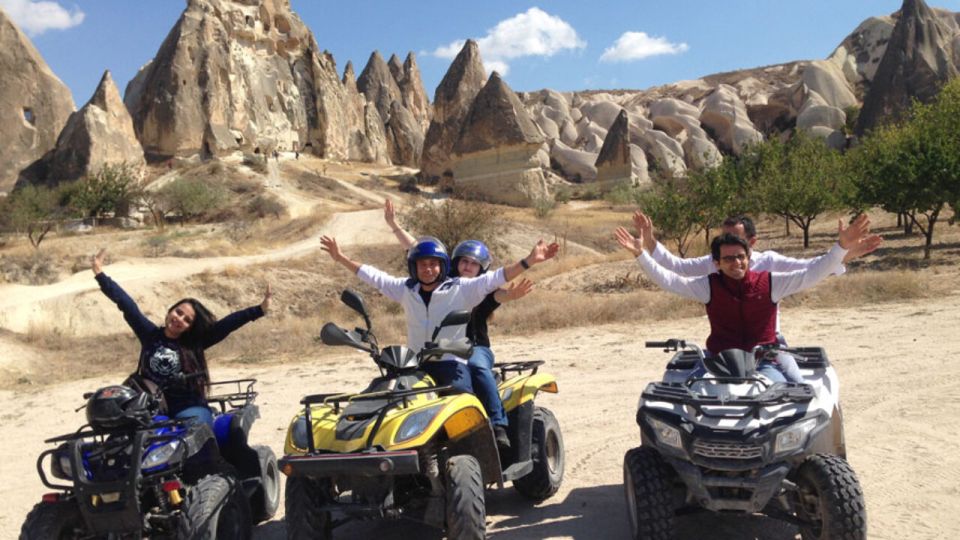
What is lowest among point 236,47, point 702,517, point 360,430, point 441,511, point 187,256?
point 702,517

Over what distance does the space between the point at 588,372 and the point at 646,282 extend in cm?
1092

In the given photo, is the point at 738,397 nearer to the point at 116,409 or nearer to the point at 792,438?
the point at 792,438

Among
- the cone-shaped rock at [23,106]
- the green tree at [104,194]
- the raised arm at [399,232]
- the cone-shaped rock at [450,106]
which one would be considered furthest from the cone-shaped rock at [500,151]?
the raised arm at [399,232]

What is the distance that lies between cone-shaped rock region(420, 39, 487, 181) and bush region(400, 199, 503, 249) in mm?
28705

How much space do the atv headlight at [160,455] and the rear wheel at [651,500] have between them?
242cm

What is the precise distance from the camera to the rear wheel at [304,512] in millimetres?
3811

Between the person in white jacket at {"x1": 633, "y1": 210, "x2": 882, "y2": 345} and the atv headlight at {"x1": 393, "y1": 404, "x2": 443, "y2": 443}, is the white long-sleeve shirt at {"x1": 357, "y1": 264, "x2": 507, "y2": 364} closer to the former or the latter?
the atv headlight at {"x1": 393, "y1": 404, "x2": 443, "y2": 443}

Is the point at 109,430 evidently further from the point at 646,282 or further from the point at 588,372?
the point at 646,282

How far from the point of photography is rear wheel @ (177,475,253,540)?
3783 millimetres

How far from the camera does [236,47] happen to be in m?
58.5

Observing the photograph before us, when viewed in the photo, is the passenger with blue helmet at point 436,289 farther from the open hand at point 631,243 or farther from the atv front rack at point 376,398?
the atv front rack at point 376,398

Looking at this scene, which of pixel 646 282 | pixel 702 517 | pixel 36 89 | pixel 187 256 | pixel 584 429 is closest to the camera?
pixel 702 517

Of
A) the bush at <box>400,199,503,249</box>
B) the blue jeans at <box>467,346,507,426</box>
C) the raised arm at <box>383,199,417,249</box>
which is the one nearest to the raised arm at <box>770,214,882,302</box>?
the blue jeans at <box>467,346,507,426</box>

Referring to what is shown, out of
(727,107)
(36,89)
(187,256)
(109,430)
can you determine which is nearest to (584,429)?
(109,430)
